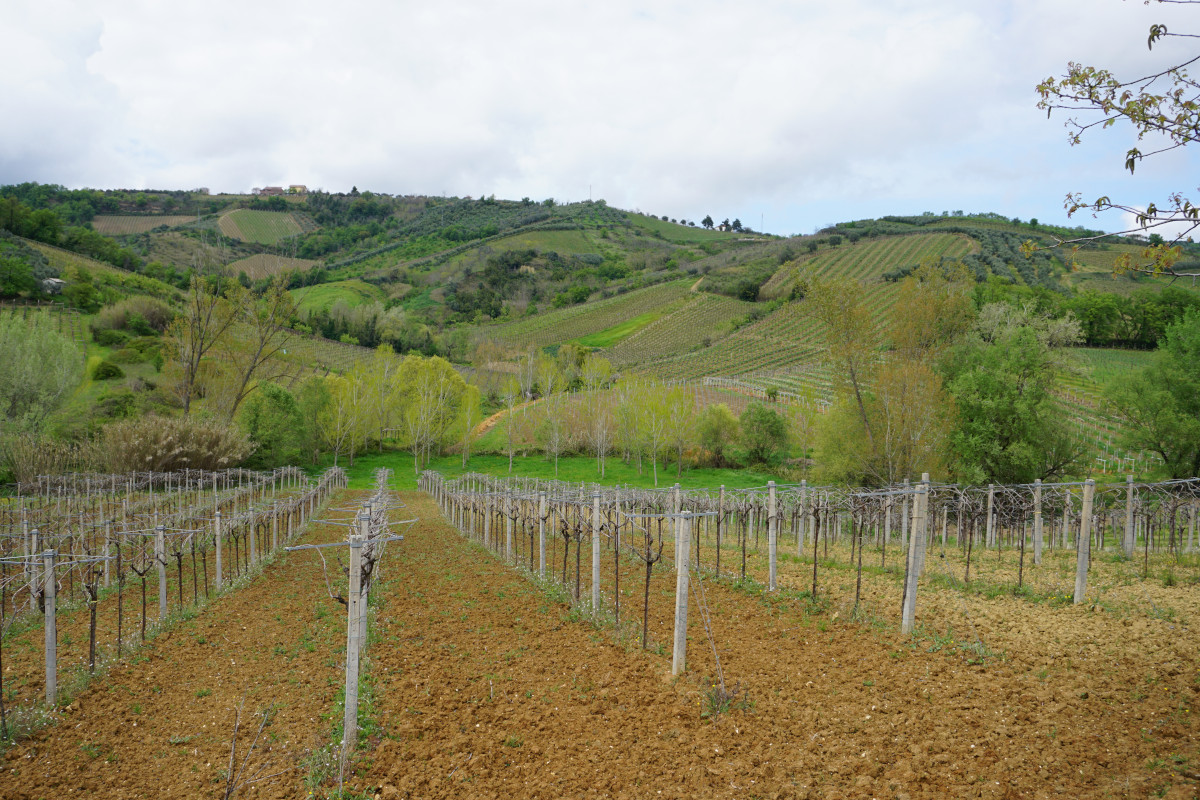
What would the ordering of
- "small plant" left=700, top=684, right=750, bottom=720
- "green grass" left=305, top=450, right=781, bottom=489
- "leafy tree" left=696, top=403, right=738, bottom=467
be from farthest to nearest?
"leafy tree" left=696, top=403, right=738, bottom=467
"green grass" left=305, top=450, right=781, bottom=489
"small plant" left=700, top=684, right=750, bottom=720

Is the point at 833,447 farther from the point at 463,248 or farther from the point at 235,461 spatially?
the point at 463,248

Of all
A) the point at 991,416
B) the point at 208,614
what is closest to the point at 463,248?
the point at 991,416

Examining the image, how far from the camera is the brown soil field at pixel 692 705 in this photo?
5789 millimetres

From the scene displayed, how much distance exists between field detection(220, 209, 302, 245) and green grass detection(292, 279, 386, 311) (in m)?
20.4

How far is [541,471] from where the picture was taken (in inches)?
1983

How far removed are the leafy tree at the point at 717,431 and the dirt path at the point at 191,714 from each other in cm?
4043

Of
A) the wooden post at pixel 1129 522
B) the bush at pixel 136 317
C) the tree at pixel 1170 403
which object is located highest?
the bush at pixel 136 317

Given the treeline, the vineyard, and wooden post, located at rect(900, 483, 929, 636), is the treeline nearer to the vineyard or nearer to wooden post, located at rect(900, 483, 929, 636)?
the vineyard

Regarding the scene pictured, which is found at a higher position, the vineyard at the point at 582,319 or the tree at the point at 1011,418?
the vineyard at the point at 582,319

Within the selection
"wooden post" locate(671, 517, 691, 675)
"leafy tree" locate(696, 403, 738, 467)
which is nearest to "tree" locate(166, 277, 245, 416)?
"leafy tree" locate(696, 403, 738, 467)

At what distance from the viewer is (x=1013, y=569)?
14.3 m

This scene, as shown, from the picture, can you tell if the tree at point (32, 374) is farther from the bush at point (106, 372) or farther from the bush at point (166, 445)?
the bush at point (106, 372)

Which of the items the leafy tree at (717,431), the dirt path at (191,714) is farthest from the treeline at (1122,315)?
the dirt path at (191,714)

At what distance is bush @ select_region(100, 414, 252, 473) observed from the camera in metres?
31.7
